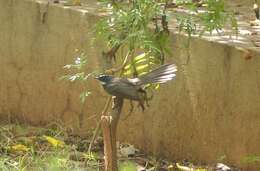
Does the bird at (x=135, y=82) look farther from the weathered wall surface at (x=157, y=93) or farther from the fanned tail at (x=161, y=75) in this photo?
the weathered wall surface at (x=157, y=93)

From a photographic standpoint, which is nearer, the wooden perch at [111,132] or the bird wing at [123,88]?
the bird wing at [123,88]

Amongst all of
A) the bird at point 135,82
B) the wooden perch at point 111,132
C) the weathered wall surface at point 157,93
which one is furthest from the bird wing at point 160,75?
the weathered wall surface at point 157,93

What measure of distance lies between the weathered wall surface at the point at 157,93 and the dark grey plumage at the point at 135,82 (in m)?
1.19

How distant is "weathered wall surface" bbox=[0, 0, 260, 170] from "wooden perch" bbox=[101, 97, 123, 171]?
1153 mm

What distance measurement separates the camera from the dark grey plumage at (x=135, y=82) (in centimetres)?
344

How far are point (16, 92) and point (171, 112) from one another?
4.47ft

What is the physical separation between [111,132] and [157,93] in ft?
4.32

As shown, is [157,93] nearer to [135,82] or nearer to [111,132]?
[111,132]

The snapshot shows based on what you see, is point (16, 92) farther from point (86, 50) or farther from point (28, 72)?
point (86, 50)

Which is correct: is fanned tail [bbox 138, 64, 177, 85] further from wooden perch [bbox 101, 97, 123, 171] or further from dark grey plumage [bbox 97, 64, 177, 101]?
wooden perch [bbox 101, 97, 123, 171]

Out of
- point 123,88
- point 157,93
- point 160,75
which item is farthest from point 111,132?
point 157,93

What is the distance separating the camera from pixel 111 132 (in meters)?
3.70

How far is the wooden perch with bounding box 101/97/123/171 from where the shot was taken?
144 inches

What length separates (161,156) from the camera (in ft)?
16.7
